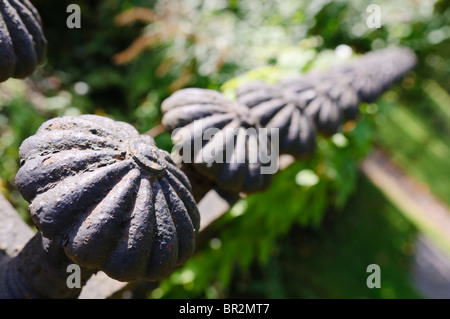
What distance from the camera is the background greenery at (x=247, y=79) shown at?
252 cm

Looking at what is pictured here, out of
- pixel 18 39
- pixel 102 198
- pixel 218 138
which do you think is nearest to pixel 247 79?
pixel 218 138

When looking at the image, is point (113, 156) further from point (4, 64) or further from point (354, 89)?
point (354, 89)

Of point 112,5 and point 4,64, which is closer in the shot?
point 4,64

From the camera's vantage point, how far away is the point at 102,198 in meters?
0.80

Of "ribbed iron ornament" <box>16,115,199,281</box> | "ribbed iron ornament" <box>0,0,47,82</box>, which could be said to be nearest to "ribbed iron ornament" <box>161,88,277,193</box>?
"ribbed iron ornament" <box>16,115,199,281</box>

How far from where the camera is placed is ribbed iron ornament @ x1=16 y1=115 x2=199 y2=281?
777 millimetres

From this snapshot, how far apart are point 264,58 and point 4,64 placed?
211cm

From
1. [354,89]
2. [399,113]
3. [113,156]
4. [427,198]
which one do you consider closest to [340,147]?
[354,89]

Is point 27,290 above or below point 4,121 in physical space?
→ below

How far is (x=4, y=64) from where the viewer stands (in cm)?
96

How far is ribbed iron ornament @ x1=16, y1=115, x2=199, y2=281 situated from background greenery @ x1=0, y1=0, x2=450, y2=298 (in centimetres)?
83

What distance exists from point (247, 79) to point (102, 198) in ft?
5.49

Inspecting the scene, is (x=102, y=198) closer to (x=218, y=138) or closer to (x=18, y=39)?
(x=218, y=138)

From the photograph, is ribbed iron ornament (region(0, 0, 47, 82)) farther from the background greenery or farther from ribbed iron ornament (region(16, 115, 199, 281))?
the background greenery
